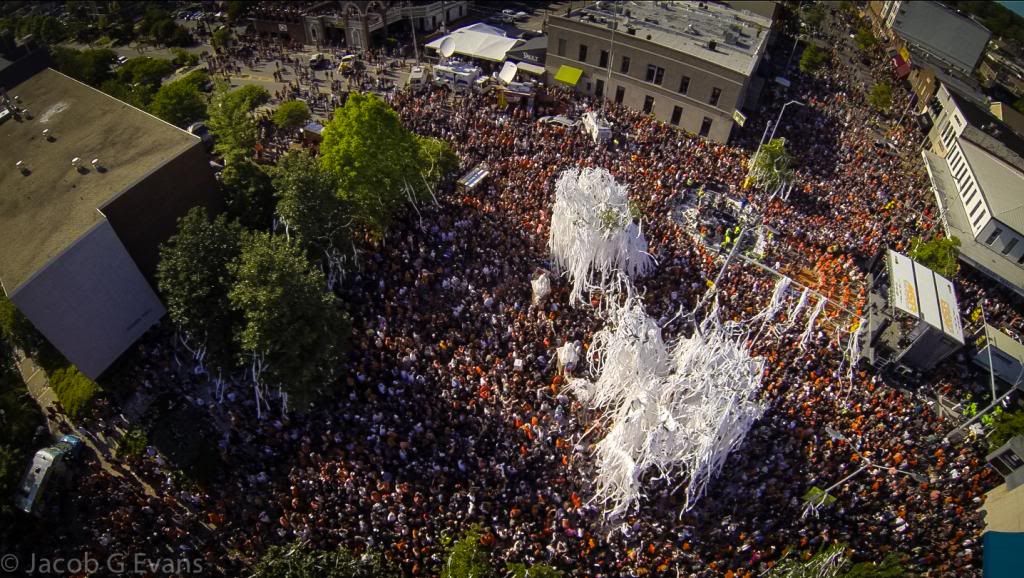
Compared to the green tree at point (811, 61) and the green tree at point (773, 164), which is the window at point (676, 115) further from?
Result: the green tree at point (811, 61)

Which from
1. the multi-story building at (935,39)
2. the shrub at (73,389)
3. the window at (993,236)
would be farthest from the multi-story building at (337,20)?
the multi-story building at (935,39)

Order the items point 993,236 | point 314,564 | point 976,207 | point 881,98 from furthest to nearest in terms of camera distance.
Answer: point 881,98
point 976,207
point 993,236
point 314,564

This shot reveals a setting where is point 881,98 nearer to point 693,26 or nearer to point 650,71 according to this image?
point 693,26

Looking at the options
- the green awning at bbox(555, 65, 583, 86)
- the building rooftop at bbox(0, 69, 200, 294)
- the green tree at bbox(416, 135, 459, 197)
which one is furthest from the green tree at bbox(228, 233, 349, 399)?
the green awning at bbox(555, 65, 583, 86)

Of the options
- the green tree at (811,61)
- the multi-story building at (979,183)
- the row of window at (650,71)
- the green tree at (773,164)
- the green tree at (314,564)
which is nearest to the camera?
the green tree at (314,564)

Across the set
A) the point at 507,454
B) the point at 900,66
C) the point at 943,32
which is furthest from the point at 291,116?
the point at 943,32
